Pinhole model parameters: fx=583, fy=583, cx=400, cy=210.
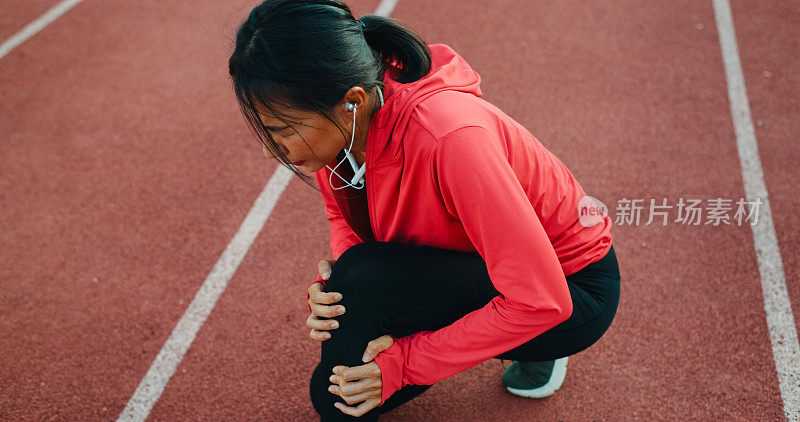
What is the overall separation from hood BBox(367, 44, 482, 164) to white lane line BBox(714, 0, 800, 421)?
1821mm

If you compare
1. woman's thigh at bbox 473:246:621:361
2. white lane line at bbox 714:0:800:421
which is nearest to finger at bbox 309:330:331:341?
woman's thigh at bbox 473:246:621:361

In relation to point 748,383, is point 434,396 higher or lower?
lower

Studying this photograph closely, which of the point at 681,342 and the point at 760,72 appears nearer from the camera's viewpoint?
the point at 681,342

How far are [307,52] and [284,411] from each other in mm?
1528

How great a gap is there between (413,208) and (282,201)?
1.81 m

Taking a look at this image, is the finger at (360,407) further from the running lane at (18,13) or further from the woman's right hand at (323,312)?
the running lane at (18,13)

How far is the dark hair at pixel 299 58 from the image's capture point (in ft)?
4.78

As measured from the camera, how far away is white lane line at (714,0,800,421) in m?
2.39

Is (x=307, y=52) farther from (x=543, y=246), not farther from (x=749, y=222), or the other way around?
(x=749, y=222)

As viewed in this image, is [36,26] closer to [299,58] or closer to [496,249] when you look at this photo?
[299,58]

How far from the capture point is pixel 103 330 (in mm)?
2676

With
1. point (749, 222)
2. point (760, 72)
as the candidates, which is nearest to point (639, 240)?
point (749, 222)

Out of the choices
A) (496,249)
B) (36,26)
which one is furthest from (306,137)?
(36,26)

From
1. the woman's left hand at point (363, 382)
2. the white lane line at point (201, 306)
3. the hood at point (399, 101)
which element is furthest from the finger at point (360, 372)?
the white lane line at point (201, 306)
